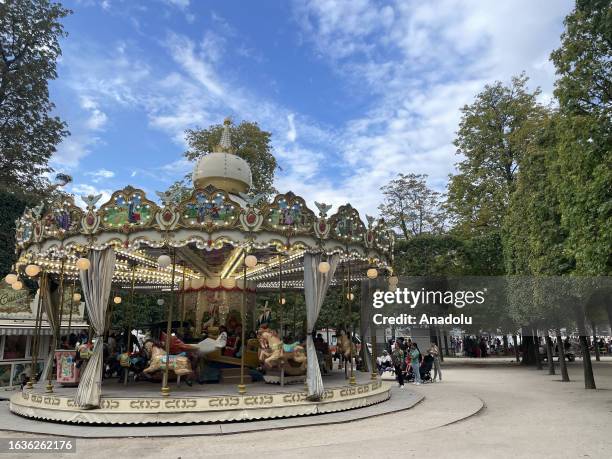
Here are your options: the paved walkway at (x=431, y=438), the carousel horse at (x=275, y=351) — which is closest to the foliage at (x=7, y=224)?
the paved walkway at (x=431, y=438)

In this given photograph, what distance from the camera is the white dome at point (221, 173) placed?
1238cm

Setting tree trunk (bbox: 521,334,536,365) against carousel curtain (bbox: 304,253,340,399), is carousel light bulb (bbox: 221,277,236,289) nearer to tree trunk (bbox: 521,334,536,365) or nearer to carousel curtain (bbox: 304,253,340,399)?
carousel curtain (bbox: 304,253,340,399)

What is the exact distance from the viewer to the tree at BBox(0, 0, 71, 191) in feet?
68.9

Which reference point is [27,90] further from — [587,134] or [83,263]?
[587,134]

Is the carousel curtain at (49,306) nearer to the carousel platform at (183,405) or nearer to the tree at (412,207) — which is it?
the carousel platform at (183,405)

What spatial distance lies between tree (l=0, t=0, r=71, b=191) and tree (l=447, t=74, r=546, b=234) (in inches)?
883

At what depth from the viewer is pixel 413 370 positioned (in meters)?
17.2

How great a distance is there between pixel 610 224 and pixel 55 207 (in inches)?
455

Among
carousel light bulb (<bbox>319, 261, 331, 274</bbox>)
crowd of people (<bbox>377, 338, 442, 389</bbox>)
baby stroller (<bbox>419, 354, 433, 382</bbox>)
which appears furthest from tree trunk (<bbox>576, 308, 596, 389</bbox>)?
carousel light bulb (<bbox>319, 261, 331, 274</bbox>)

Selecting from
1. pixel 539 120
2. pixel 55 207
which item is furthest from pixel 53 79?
pixel 539 120

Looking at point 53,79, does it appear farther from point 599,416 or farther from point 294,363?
point 599,416

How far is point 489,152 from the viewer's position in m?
25.8

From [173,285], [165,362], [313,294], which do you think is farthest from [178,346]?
[313,294]

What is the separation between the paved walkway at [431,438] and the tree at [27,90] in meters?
17.8
